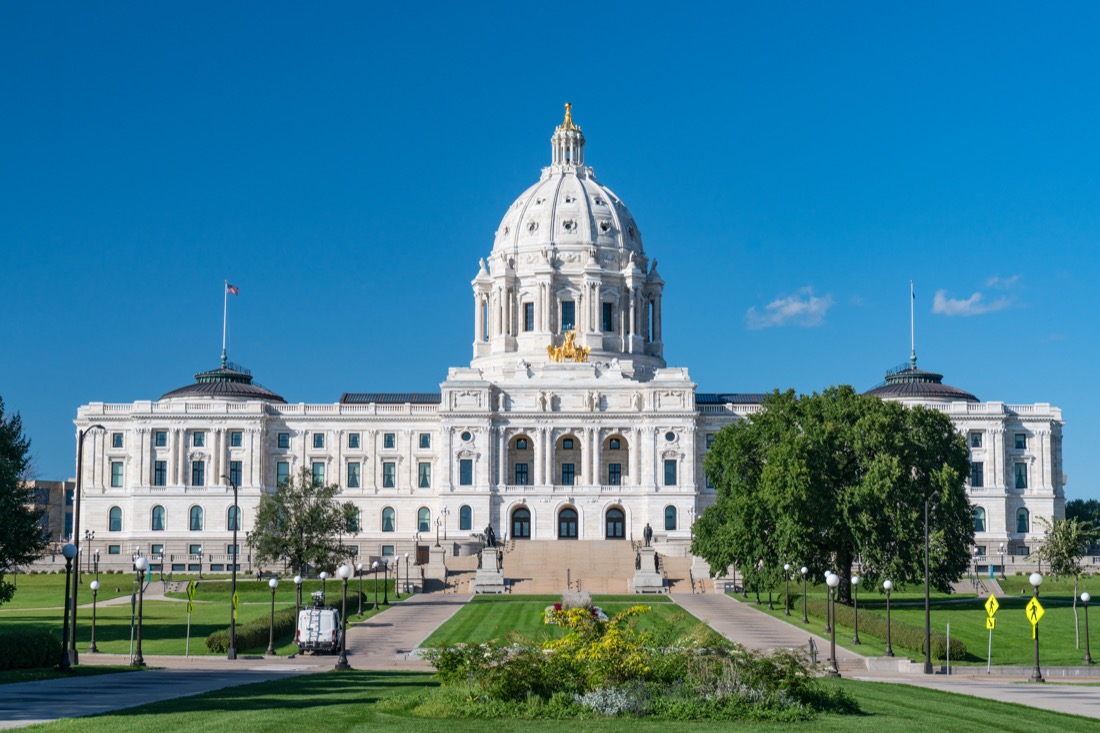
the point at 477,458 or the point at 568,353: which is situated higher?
the point at 568,353

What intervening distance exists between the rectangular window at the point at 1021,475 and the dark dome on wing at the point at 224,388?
235ft

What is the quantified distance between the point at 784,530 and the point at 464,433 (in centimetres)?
5895

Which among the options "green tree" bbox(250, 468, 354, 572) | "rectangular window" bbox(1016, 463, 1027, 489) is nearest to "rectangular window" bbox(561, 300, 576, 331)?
"rectangular window" bbox(1016, 463, 1027, 489)

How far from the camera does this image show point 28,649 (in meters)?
47.9

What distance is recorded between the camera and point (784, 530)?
277ft

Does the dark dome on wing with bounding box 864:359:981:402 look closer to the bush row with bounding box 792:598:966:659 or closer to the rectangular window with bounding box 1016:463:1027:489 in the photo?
the rectangular window with bounding box 1016:463:1027:489

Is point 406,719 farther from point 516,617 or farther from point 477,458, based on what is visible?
point 477,458

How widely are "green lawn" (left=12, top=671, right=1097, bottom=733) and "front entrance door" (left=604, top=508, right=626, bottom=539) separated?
9901 cm

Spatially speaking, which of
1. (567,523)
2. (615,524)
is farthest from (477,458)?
(615,524)

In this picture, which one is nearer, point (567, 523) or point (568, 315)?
point (567, 523)

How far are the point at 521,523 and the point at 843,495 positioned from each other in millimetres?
57170

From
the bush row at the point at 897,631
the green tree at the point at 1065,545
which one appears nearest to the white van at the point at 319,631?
the bush row at the point at 897,631

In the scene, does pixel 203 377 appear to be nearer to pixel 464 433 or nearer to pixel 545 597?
pixel 464 433

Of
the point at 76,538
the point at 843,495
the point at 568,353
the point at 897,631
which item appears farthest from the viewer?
the point at 568,353
